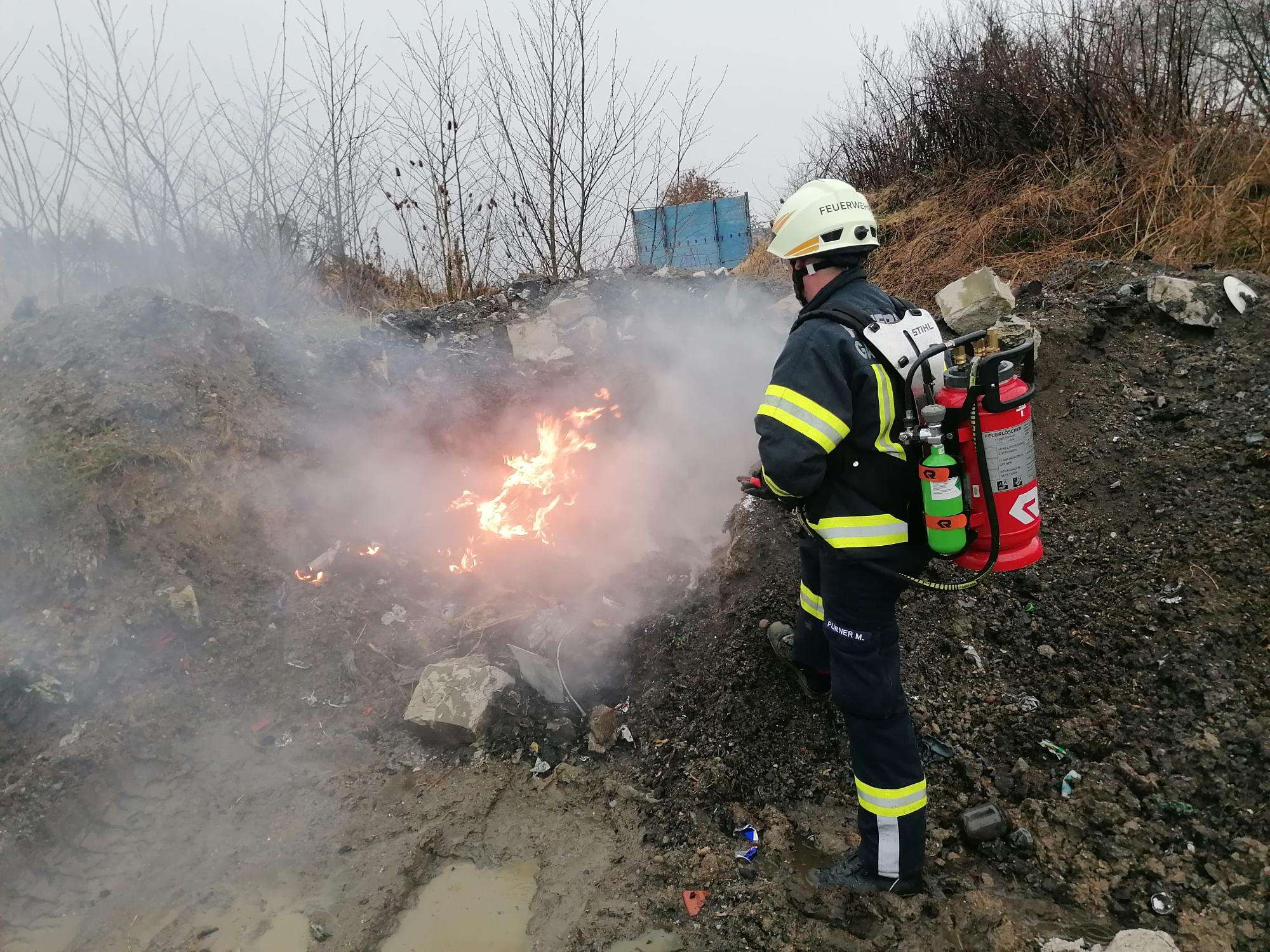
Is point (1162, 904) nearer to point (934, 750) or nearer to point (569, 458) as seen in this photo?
point (934, 750)

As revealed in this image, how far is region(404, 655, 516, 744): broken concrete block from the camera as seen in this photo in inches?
138

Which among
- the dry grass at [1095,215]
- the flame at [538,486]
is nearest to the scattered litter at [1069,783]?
the flame at [538,486]

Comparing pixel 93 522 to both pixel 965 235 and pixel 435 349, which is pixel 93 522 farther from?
pixel 965 235

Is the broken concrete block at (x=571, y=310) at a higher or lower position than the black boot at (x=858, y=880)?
higher

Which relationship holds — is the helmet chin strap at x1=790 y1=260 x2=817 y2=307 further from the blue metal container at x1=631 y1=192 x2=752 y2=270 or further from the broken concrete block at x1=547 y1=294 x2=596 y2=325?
the blue metal container at x1=631 y1=192 x2=752 y2=270

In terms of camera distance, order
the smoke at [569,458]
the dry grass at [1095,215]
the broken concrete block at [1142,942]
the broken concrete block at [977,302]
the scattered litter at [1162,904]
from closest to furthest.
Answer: the broken concrete block at [1142,942]
the scattered litter at [1162,904]
the smoke at [569,458]
the broken concrete block at [977,302]
the dry grass at [1095,215]

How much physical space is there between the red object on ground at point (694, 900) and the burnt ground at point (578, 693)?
34 mm

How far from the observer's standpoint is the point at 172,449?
460cm

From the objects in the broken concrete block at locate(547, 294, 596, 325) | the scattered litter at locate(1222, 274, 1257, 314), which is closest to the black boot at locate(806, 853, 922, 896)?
the scattered litter at locate(1222, 274, 1257, 314)

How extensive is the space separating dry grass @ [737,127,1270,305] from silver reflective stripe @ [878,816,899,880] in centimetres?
556

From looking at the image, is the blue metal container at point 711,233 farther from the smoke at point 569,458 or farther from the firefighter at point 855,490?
the firefighter at point 855,490

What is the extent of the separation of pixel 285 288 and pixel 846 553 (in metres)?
9.38

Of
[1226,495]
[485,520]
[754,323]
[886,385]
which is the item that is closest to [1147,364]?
[1226,495]

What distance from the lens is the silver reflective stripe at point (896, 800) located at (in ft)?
8.04
